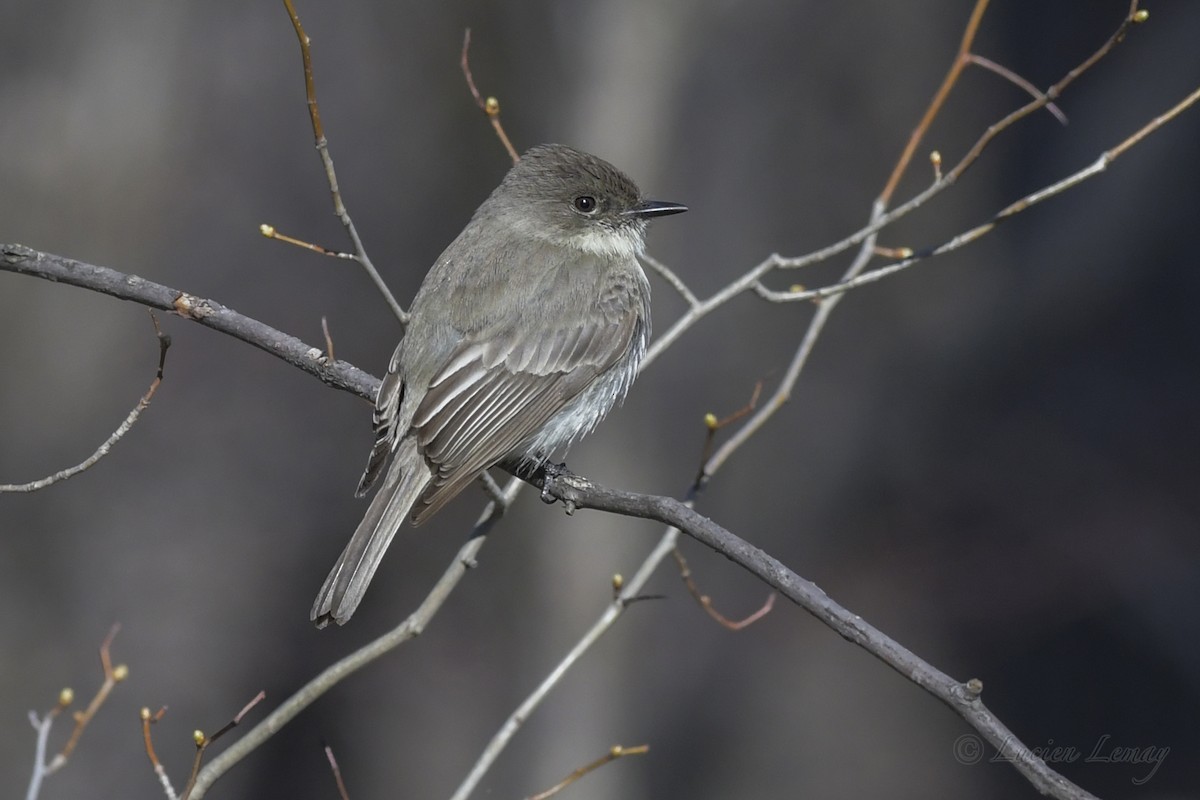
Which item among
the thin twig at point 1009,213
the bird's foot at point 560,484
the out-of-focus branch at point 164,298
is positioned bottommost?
the out-of-focus branch at point 164,298

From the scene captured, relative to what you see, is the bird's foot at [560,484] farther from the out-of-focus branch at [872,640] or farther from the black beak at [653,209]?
the black beak at [653,209]

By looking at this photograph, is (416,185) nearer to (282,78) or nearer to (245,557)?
(282,78)

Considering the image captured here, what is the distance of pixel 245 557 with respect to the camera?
7.71 meters

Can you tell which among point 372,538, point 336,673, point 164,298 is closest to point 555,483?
point 372,538

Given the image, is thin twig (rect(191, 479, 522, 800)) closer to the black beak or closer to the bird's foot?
the bird's foot

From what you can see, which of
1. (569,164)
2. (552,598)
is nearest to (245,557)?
(552,598)

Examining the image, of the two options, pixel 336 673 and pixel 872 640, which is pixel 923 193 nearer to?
pixel 872 640

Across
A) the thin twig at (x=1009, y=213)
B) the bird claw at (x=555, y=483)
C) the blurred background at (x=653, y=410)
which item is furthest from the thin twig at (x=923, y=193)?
the blurred background at (x=653, y=410)

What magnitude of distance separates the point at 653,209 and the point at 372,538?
1791 mm

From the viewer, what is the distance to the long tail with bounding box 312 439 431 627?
3.97m

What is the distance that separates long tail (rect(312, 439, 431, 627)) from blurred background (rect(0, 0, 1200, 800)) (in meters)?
3.15

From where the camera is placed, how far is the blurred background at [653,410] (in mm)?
7281

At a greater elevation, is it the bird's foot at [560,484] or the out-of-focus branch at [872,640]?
the bird's foot at [560,484]

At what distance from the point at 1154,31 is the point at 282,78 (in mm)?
5541
